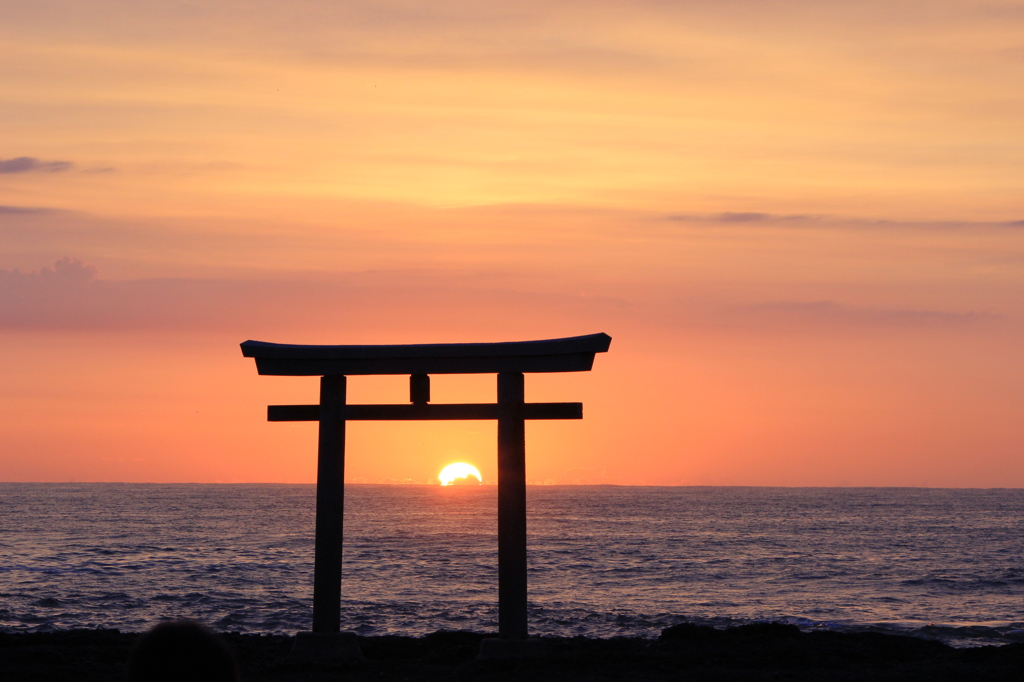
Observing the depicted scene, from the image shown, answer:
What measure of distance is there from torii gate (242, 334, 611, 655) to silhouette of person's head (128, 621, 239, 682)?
8.27m

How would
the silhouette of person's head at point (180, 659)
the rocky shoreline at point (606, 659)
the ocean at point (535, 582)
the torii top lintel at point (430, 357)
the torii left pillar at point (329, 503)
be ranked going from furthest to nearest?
the ocean at point (535, 582) < the torii left pillar at point (329, 503) < the torii top lintel at point (430, 357) < the rocky shoreline at point (606, 659) < the silhouette of person's head at point (180, 659)

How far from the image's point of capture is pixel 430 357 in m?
11.4

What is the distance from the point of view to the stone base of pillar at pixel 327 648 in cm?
1148

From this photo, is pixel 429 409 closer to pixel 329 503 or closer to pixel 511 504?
pixel 511 504

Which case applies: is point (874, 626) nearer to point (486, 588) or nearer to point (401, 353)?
point (486, 588)

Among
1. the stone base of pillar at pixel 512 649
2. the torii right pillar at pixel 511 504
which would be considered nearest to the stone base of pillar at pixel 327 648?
the stone base of pillar at pixel 512 649

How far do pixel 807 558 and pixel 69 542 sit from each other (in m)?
39.5

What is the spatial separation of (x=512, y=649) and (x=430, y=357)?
136 inches

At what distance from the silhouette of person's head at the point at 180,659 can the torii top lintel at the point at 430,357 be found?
27.6 ft

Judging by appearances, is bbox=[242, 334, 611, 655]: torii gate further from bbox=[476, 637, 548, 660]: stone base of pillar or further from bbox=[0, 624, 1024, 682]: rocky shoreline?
bbox=[0, 624, 1024, 682]: rocky shoreline

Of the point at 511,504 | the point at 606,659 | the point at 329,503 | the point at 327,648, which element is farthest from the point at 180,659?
the point at 606,659

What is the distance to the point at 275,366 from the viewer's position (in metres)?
12.0

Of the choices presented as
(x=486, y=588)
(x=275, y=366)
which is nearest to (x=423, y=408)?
(x=275, y=366)

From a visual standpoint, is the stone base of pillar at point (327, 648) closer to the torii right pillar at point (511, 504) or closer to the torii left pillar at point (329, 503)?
the torii left pillar at point (329, 503)
